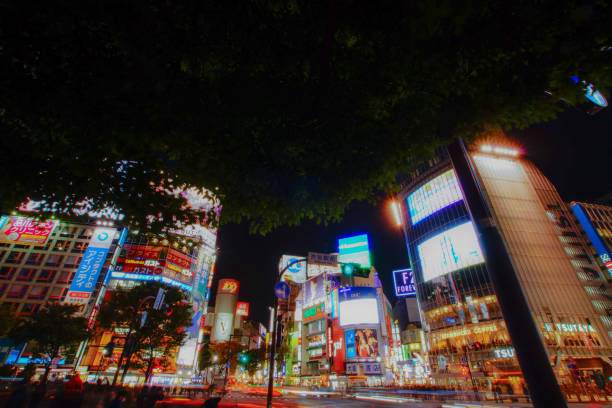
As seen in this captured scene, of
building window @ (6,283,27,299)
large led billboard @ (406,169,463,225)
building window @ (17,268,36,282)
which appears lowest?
building window @ (6,283,27,299)

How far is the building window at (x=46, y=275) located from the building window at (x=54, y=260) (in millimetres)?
1417

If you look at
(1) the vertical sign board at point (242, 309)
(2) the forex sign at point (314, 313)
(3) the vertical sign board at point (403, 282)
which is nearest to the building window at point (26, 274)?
(2) the forex sign at point (314, 313)

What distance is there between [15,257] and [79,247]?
9465 mm

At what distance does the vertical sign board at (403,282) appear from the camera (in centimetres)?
7362

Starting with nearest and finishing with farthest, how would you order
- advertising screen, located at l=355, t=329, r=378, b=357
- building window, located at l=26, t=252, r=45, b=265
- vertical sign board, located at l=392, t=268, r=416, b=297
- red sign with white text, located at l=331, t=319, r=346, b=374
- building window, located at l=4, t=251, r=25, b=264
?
1. building window, located at l=4, t=251, r=25, b=264
2. building window, located at l=26, t=252, r=45, b=265
3. advertising screen, located at l=355, t=329, r=378, b=357
4. red sign with white text, located at l=331, t=319, r=346, b=374
5. vertical sign board, located at l=392, t=268, r=416, b=297

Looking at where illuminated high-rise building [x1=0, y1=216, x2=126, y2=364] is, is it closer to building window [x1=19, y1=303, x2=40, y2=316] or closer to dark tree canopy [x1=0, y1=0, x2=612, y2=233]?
A: building window [x1=19, y1=303, x2=40, y2=316]

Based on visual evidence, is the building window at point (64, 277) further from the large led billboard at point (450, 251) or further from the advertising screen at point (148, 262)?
the large led billboard at point (450, 251)

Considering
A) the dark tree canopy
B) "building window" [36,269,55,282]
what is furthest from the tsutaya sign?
"building window" [36,269,55,282]

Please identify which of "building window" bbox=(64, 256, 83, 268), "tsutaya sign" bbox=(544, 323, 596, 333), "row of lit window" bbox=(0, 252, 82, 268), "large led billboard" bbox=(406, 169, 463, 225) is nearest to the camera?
"tsutaya sign" bbox=(544, 323, 596, 333)

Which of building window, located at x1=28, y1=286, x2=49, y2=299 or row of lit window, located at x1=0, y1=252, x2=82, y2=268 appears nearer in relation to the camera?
building window, located at x1=28, y1=286, x2=49, y2=299

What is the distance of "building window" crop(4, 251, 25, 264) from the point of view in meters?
49.5

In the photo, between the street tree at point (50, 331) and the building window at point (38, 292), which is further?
the building window at point (38, 292)

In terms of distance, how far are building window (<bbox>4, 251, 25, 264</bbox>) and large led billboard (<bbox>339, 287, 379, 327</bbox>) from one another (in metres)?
64.2

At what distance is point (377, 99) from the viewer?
5.04 m
